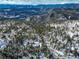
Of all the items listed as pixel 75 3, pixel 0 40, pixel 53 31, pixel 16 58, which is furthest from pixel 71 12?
pixel 16 58

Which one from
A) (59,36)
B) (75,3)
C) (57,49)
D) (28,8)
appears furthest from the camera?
(75,3)

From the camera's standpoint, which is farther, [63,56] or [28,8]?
[28,8]

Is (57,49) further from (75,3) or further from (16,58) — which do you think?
(75,3)

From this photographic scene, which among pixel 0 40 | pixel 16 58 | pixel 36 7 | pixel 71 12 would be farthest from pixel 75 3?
pixel 16 58

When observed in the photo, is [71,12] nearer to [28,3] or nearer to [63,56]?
[28,3]

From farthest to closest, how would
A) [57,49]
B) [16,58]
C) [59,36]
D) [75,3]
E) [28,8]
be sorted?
[75,3]
[28,8]
[59,36]
[57,49]
[16,58]

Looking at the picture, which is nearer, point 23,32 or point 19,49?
point 19,49
